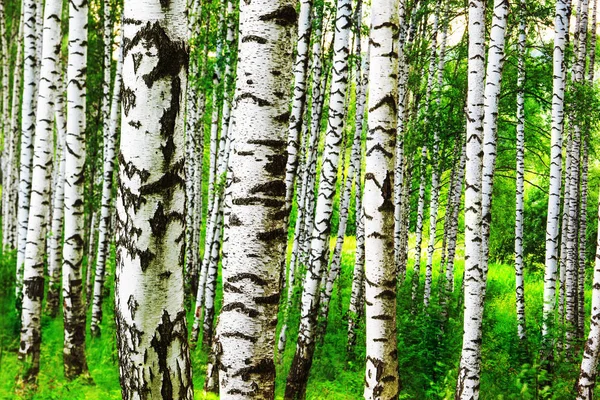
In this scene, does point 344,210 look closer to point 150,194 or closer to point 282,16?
point 282,16

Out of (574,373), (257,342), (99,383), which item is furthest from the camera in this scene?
(574,373)

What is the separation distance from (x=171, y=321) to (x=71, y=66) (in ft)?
15.9

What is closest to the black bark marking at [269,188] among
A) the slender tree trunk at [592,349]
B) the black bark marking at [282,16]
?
the black bark marking at [282,16]

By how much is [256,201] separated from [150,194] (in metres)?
0.48

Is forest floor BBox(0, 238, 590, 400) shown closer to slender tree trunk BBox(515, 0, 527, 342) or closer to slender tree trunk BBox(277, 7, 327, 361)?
slender tree trunk BBox(515, 0, 527, 342)

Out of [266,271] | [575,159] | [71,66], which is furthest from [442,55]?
[266,271]

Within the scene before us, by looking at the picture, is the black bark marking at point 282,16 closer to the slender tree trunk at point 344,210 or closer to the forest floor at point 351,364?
the forest floor at point 351,364

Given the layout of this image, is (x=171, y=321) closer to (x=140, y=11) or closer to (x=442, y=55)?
(x=140, y=11)

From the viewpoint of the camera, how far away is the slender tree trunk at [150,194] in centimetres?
198

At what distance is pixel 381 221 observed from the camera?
143 inches

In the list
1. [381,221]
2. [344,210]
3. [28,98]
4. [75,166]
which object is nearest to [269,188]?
[381,221]

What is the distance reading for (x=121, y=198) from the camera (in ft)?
6.61

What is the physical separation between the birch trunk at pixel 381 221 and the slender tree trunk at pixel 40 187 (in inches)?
163

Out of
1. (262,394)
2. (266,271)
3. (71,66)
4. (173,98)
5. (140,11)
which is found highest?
(71,66)
